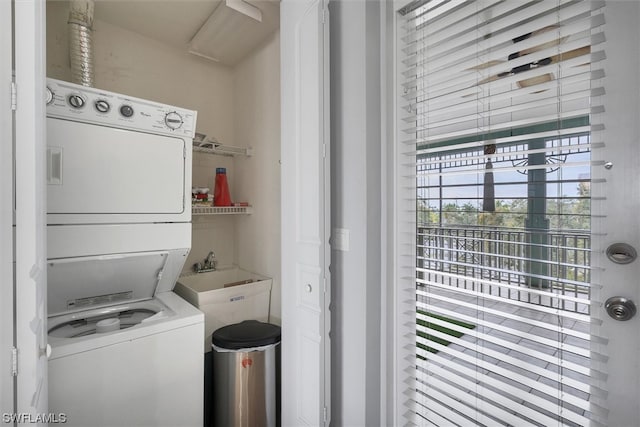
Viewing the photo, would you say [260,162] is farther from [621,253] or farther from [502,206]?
[621,253]

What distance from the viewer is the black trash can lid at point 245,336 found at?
1747 mm

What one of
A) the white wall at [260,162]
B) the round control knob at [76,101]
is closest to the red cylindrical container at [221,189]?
the white wall at [260,162]

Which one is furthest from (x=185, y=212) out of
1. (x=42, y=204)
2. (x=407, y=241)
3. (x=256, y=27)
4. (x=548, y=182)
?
(x=548, y=182)

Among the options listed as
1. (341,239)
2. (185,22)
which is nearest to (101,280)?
(341,239)

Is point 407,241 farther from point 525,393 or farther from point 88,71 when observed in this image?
point 88,71

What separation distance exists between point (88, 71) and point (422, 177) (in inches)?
75.2

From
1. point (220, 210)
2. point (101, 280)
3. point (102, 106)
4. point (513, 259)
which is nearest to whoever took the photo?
point (513, 259)

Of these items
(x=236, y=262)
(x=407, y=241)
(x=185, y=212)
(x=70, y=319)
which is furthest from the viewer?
(x=236, y=262)

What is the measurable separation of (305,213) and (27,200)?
3.18 feet

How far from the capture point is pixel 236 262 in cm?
272

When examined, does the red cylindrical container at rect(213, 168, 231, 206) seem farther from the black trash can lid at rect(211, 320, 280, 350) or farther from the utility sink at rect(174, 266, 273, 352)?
the black trash can lid at rect(211, 320, 280, 350)

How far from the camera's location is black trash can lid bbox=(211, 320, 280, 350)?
68.8 inches

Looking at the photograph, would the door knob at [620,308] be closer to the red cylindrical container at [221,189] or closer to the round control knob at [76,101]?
the round control knob at [76,101]

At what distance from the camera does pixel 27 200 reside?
0.85 metres
